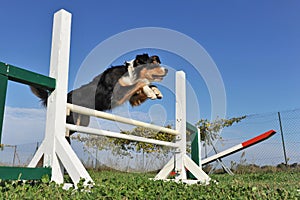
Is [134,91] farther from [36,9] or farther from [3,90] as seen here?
[36,9]

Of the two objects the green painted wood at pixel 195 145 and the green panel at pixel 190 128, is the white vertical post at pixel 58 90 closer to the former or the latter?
the green panel at pixel 190 128

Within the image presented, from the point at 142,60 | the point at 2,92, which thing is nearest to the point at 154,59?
the point at 142,60

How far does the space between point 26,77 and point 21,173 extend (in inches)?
22.3

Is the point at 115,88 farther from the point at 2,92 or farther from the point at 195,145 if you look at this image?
the point at 195,145

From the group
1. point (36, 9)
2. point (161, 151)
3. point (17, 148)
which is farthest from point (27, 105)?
point (17, 148)

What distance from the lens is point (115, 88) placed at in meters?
2.50

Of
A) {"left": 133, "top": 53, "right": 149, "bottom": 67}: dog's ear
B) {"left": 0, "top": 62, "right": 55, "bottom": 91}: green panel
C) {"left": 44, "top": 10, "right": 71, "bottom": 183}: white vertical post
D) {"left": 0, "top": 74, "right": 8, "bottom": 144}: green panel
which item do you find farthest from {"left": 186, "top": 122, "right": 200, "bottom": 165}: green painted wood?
{"left": 0, "top": 74, "right": 8, "bottom": 144}: green panel

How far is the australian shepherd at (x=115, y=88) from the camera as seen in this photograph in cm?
250

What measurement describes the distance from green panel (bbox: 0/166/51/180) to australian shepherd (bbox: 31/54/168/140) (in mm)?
845

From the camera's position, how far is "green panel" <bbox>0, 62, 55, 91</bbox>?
1.55 m

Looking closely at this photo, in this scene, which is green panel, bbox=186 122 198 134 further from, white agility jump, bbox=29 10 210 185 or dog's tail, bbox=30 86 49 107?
dog's tail, bbox=30 86 49 107

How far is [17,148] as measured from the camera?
8.62 m

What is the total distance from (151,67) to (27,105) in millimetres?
1162

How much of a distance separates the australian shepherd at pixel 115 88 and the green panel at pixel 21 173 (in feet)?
2.77
